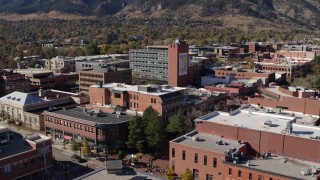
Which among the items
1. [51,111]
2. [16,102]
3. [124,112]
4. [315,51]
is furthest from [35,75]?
[315,51]

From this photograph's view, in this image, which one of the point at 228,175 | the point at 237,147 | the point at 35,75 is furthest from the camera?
the point at 35,75

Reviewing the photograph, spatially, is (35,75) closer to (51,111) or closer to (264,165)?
(51,111)

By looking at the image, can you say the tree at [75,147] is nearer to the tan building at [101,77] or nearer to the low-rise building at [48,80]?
the tan building at [101,77]

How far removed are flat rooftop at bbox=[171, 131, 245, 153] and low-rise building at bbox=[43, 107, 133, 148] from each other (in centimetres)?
1510

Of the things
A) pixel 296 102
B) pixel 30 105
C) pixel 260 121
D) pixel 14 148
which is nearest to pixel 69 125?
pixel 30 105

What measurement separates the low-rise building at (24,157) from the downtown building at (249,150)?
17860 millimetres

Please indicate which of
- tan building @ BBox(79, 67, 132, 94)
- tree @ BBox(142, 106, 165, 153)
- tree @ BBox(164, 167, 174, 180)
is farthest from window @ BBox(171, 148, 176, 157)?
tan building @ BBox(79, 67, 132, 94)

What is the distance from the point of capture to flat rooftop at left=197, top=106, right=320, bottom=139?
53688 mm

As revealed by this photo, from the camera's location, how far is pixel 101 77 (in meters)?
98.8

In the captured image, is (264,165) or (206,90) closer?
(264,165)

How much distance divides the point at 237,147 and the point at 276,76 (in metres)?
81.9

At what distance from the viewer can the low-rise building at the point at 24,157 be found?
5083 cm

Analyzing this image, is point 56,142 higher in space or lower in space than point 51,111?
lower

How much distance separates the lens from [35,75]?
10894 cm
